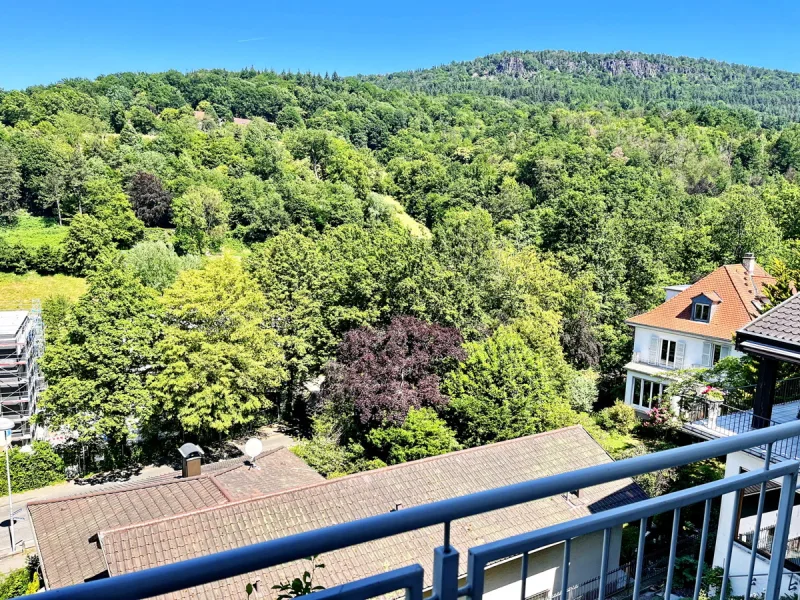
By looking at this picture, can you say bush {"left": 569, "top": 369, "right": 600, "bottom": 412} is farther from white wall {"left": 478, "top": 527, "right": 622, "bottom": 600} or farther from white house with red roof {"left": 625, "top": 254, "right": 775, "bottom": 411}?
white wall {"left": 478, "top": 527, "right": 622, "bottom": 600}

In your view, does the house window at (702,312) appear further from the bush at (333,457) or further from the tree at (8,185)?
the tree at (8,185)

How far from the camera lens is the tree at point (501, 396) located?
1880cm

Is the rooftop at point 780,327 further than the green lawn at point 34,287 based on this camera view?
No

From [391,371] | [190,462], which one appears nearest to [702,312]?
[391,371]

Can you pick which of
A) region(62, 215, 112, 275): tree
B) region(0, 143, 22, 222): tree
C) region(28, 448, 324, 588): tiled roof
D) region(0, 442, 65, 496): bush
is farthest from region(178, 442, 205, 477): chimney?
region(0, 143, 22, 222): tree

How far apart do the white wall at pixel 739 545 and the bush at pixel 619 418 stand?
1346 cm

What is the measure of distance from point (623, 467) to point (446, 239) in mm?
25803

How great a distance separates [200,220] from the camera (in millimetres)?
49875

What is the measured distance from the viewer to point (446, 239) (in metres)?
27.6

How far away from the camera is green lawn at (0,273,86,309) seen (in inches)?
1575

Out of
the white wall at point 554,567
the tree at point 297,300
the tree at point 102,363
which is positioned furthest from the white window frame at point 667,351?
the white wall at point 554,567

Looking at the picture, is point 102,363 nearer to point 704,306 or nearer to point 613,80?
point 704,306

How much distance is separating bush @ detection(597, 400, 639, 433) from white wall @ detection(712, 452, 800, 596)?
13.5 meters

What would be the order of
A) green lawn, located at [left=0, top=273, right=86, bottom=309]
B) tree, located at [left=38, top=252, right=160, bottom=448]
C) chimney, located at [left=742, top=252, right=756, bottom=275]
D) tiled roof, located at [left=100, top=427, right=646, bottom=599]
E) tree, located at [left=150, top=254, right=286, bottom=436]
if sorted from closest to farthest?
1. tiled roof, located at [left=100, top=427, right=646, bottom=599]
2. tree, located at [left=38, top=252, right=160, bottom=448]
3. tree, located at [left=150, top=254, right=286, bottom=436]
4. chimney, located at [left=742, top=252, right=756, bottom=275]
5. green lawn, located at [left=0, top=273, right=86, bottom=309]
